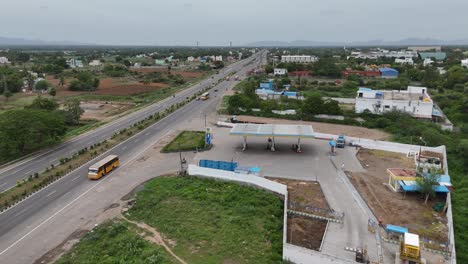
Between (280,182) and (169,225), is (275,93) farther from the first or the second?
(169,225)

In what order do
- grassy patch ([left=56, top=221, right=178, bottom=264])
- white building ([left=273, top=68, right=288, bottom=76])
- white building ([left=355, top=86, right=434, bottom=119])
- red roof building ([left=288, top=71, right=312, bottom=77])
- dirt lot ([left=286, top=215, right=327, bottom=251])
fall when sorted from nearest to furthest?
grassy patch ([left=56, top=221, right=178, bottom=264]) < dirt lot ([left=286, top=215, right=327, bottom=251]) < white building ([left=355, top=86, right=434, bottom=119]) < red roof building ([left=288, top=71, right=312, bottom=77]) < white building ([left=273, top=68, right=288, bottom=76])

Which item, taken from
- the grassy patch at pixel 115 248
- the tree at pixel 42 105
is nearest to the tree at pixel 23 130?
the tree at pixel 42 105

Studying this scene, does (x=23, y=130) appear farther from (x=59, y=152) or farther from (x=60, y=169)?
(x=60, y=169)

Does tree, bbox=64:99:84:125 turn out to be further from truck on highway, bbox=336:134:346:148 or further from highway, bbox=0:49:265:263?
truck on highway, bbox=336:134:346:148

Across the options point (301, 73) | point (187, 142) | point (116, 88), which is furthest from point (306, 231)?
point (301, 73)

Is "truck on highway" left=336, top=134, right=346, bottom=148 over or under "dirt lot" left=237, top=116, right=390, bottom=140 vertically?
over

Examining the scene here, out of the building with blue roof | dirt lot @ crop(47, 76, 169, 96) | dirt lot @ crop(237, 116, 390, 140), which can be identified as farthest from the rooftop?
the building with blue roof

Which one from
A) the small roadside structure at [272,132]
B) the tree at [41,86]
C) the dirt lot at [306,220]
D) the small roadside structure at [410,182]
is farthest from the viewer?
the tree at [41,86]

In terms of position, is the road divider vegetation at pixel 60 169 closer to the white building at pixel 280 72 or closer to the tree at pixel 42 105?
the tree at pixel 42 105

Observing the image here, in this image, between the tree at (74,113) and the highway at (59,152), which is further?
the tree at (74,113)
